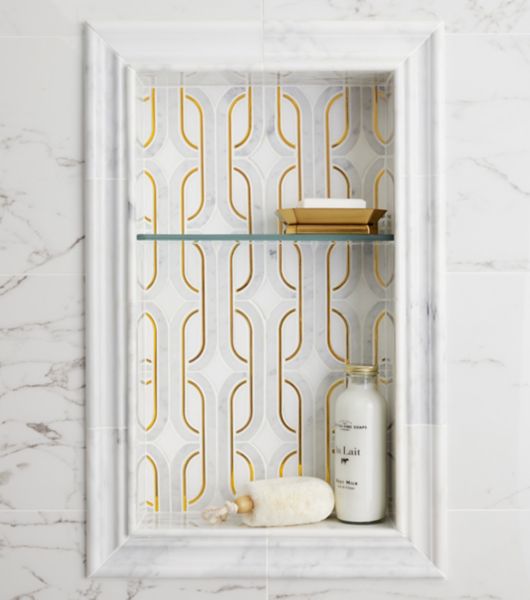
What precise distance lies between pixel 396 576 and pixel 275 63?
0.82m

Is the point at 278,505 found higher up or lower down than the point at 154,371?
lower down

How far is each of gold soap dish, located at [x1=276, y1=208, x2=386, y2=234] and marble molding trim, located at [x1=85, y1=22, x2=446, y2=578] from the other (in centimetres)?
5

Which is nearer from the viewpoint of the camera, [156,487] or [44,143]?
[44,143]

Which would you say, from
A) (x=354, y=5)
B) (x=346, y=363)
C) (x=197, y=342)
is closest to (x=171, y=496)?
(x=197, y=342)

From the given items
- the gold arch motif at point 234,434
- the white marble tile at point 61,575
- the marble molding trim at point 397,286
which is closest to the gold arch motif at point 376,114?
the marble molding trim at point 397,286

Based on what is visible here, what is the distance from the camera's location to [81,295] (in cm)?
124

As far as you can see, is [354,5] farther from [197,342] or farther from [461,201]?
Answer: [197,342]

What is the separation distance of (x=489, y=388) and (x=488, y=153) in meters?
0.37

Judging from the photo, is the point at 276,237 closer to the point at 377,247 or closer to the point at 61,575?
the point at 377,247

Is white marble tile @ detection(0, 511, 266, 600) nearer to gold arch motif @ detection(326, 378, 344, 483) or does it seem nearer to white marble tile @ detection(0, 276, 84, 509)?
white marble tile @ detection(0, 276, 84, 509)

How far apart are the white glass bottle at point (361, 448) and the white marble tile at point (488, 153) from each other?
0.24 metres

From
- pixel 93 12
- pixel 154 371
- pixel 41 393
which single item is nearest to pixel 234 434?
pixel 154 371

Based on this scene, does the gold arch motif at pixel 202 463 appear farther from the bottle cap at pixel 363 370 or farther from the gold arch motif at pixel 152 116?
the gold arch motif at pixel 152 116

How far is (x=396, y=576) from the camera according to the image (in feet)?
4.00
